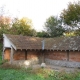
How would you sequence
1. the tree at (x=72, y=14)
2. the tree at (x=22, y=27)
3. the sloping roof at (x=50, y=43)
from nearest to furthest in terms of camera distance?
1. the sloping roof at (x=50, y=43)
2. the tree at (x=72, y=14)
3. the tree at (x=22, y=27)

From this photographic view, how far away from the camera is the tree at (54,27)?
128 feet

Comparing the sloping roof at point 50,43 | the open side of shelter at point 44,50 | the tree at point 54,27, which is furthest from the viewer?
the tree at point 54,27

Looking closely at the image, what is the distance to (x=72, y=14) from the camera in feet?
117

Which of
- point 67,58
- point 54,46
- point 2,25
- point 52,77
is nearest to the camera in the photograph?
point 52,77

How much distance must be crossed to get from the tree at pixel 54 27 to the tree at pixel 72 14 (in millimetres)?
2355

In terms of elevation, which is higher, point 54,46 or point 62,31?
point 62,31

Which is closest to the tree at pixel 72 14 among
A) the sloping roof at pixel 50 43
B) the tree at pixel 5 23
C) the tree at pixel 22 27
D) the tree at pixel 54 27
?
the tree at pixel 54 27

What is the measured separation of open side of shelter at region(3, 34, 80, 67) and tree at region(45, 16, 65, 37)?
13603 millimetres

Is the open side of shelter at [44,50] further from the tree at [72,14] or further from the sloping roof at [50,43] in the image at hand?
the tree at [72,14]

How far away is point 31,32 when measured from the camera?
3859 cm

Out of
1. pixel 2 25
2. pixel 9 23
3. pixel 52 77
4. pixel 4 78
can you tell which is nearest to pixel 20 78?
pixel 4 78

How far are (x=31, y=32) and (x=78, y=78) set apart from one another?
26543mm

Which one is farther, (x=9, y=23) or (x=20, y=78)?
(x=9, y=23)

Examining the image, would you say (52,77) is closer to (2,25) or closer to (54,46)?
(54,46)
